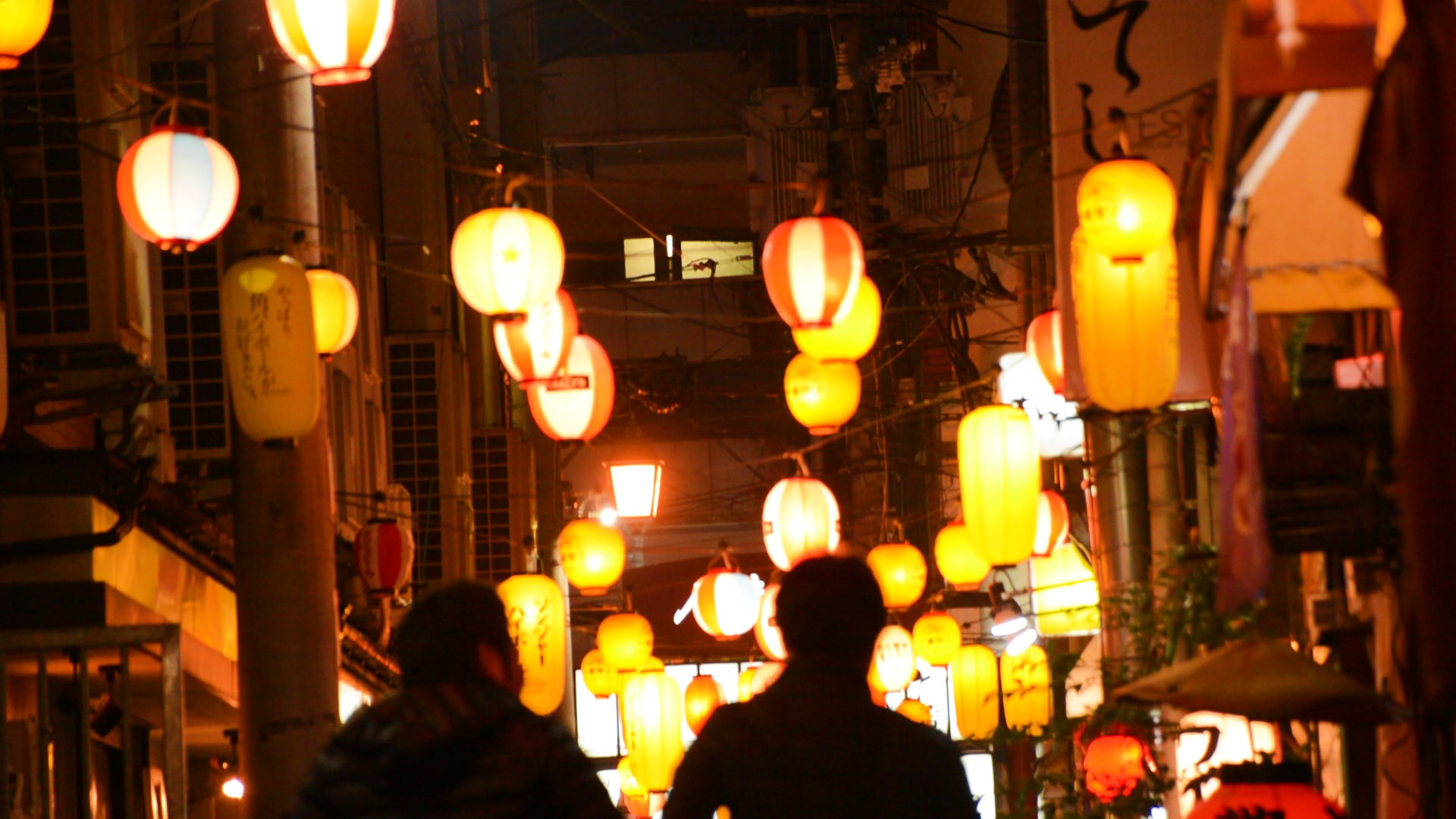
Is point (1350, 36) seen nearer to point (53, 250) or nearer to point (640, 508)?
point (53, 250)

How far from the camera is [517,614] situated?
20875 mm

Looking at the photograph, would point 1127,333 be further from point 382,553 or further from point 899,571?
point 382,553

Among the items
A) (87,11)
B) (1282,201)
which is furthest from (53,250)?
(1282,201)

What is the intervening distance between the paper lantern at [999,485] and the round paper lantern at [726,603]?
23.4 feet

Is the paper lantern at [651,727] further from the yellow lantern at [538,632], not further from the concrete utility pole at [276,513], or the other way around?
the concrete utility pole at [276,513]

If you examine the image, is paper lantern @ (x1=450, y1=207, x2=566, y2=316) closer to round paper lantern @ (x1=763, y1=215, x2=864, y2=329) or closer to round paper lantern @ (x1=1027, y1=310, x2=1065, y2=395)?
round paper lantern @ (x1=763, y1=215, x2=864, y2=329)

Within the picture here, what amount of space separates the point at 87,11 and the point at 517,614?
891cm

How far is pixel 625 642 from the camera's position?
79.8ft

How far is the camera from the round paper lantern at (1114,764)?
479 inches

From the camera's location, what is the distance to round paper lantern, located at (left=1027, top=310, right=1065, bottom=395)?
15266mm

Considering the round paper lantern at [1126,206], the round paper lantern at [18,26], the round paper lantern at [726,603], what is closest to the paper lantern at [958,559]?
the round paper lantern at [726,603]

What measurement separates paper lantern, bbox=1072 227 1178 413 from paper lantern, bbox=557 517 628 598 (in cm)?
1187

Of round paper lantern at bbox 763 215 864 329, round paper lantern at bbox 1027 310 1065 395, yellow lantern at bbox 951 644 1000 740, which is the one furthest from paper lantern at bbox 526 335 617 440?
yellow lantern at bbox 951 644 1000 740

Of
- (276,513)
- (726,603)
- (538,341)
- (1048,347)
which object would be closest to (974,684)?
(726,603)
